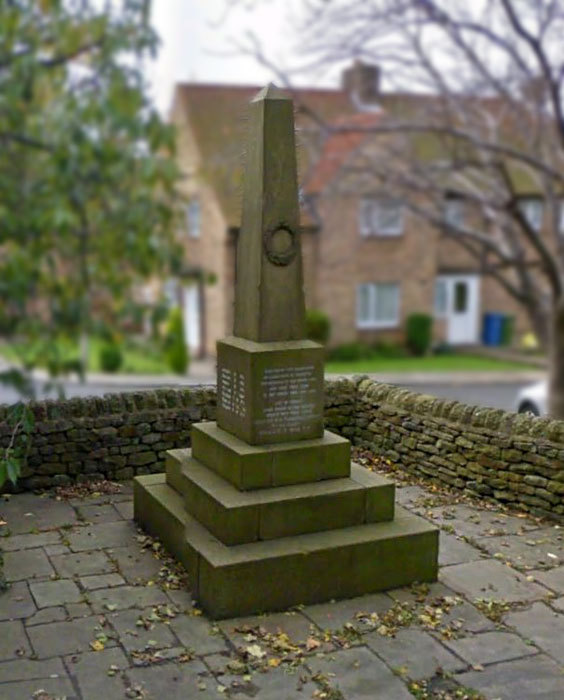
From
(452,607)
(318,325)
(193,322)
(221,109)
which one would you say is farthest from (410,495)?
(221,109)

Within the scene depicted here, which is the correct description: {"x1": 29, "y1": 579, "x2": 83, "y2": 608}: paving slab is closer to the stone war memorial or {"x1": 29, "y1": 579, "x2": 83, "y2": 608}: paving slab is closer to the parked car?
the stone war memorial

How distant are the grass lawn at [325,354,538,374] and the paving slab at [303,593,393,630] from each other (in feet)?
69.3

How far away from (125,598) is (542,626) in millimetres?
2775

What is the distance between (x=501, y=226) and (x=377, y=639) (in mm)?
15175

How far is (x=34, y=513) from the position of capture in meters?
7.45

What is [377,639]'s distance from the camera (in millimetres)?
5289

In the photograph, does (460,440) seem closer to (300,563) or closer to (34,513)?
(300,563)

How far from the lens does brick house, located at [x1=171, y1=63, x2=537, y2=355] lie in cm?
2694

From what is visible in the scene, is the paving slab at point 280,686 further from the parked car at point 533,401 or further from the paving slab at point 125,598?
the parked car at point 533,401

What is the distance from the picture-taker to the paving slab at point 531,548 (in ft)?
21.6

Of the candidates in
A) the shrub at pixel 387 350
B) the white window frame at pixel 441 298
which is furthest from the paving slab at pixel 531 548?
the white window frame at pixel 441 298

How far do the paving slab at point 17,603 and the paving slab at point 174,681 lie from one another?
3.50ft

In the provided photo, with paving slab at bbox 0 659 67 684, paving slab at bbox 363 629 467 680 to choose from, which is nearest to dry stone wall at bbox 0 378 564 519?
paving slab at bbox 363 629 467 680

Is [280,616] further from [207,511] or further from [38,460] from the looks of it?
[38,460]
